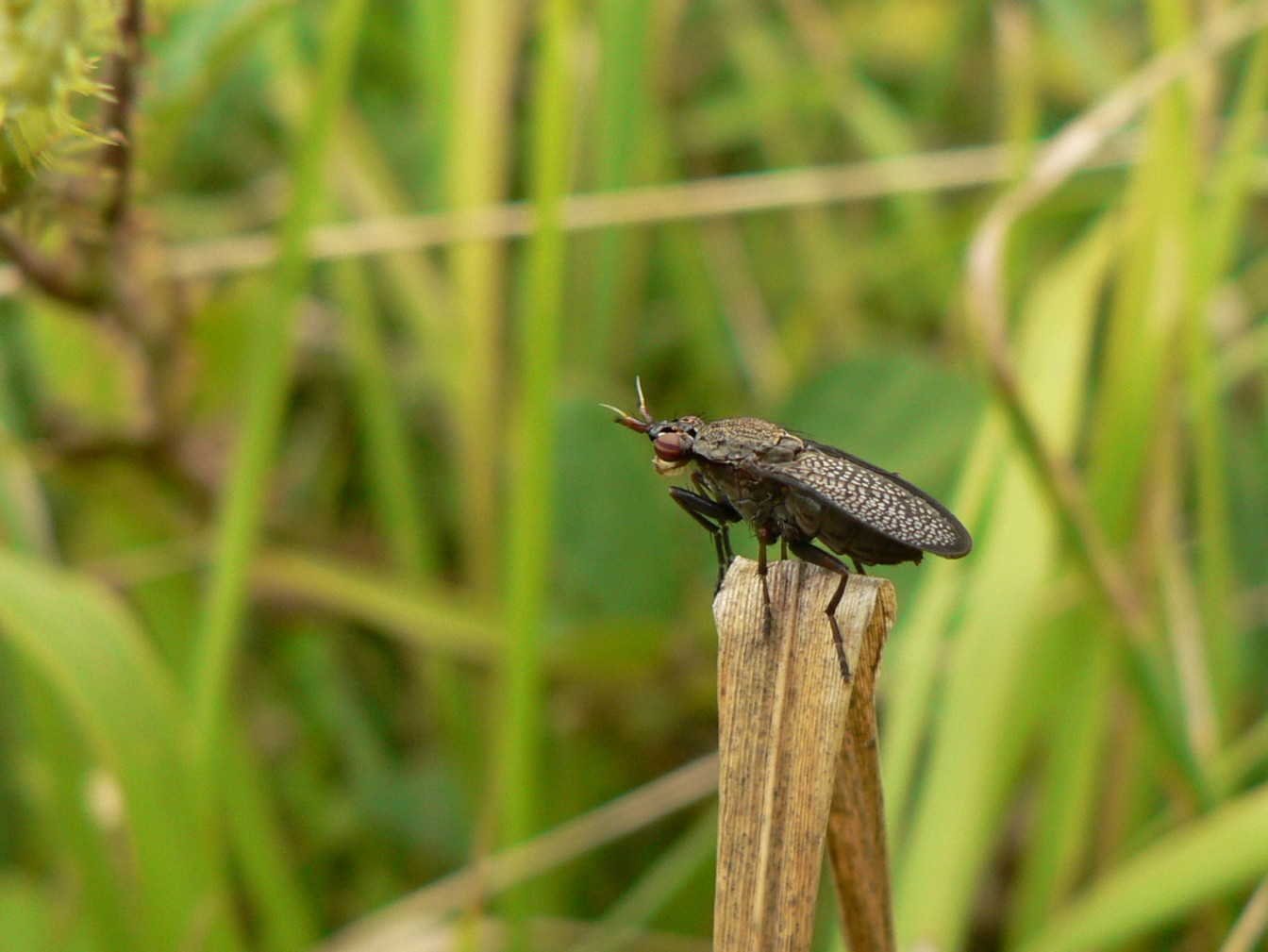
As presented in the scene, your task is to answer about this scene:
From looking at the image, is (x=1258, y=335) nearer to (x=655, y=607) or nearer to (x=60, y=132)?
(x=655, y=607)

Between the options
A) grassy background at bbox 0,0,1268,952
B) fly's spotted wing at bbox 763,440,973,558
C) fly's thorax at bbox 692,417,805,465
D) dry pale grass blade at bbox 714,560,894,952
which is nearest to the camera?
dry pale grass blade at bbox 714,560,894,952

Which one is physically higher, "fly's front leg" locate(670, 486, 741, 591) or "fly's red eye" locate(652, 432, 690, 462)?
"fly's red eye" locate(652, 432, 690, 462)

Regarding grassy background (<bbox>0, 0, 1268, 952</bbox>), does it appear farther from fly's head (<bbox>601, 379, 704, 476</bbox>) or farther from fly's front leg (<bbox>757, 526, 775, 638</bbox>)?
fly's front leg (<bbox>757, 526, 775, 638</bbox>)

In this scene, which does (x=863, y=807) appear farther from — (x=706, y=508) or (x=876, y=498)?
(x=706, y=508)

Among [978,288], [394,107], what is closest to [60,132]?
[978,288]

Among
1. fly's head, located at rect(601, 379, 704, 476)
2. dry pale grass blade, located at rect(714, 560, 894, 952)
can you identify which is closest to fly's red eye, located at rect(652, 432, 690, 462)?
fly's head, located at rect(601, 379, 704, 476)

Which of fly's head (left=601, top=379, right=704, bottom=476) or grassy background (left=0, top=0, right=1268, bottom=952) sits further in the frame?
grassy background (left=0, top=0, right=1268, bottom=952)

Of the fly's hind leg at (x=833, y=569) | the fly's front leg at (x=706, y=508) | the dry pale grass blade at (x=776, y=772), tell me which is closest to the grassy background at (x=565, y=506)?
the fly's front leg at (x=706, y=508)
